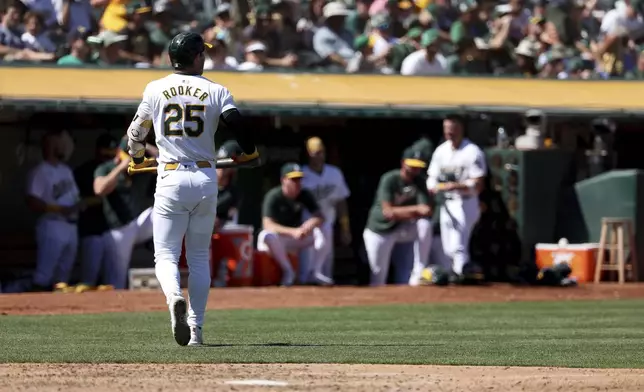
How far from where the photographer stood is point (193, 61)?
27.1ft

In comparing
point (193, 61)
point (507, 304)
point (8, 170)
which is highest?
point (193, 61)

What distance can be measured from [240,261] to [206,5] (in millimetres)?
4718

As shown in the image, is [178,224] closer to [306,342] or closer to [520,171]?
[306,342]

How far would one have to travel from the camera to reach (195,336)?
8.49 meters

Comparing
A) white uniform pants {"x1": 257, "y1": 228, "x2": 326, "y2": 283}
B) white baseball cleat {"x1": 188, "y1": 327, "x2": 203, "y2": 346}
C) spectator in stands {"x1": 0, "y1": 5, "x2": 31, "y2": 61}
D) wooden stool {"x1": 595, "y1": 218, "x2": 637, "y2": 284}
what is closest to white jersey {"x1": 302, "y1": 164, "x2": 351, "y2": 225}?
white uniform pants {"x1": 257, "y1": 228, "x2": 326, "y2": 283}

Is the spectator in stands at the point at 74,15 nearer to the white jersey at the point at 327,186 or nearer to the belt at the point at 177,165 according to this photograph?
the white jersey at the point at 327,186

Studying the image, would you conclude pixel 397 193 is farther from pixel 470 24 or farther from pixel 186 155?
pixel 186 155

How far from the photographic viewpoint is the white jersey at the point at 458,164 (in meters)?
15.9

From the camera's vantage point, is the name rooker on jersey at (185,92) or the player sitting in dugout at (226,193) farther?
the player sitting in dugout at (226,193)

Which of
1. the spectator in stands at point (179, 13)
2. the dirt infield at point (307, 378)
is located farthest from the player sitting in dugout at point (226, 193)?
the dirt infield at point (307, 378)

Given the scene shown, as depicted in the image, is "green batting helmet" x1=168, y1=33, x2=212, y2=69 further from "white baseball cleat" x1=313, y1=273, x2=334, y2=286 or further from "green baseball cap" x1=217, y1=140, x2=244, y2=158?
"white baseball cleat" x1=313, y1=273, x2=334, y2=286

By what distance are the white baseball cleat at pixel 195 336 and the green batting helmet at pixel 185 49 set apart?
60.8 inches

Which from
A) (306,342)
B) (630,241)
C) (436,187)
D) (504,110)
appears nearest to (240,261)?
(436,187)

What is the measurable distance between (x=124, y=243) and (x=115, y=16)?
10.3 feet
